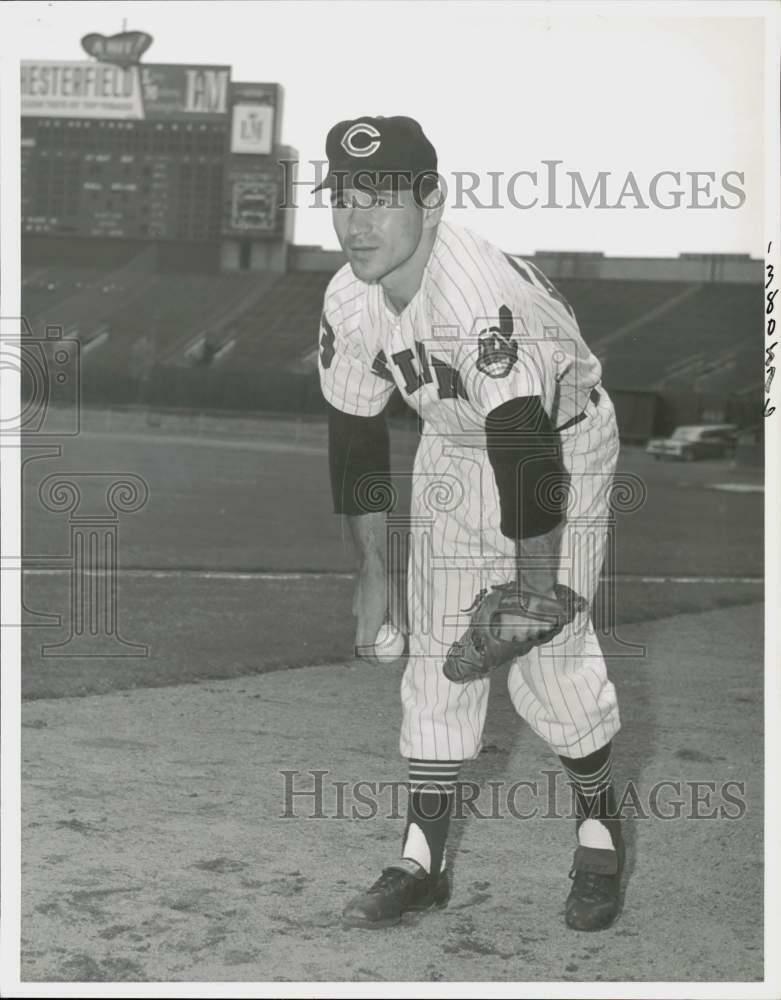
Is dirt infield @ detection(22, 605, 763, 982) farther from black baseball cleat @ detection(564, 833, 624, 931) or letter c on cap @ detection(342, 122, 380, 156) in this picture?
letter c on cap @ detection(342, 122, 380, 156)

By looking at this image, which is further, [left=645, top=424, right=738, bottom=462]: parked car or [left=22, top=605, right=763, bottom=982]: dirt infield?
[left=645, top=424, right=738, bottom=462]: parked car

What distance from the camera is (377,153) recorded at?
2.09 metres

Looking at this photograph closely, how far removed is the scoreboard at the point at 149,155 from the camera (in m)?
25.3

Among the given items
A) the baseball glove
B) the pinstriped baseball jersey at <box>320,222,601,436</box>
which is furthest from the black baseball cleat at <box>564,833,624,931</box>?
the pinstriped baseball jersey at <box>320,222,601,436</box>

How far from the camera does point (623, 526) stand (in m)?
9.57

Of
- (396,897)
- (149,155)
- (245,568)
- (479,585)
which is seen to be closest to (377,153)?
(479,585)

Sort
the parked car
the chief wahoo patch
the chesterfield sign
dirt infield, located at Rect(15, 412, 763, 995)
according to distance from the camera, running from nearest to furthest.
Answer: the chief wahoo patch, dirt infield, located at Rect(15, 412, 763, 995), the parked car, the chesterfield sign

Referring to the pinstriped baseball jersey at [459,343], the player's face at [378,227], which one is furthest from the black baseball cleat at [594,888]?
the player's face at [378,227]

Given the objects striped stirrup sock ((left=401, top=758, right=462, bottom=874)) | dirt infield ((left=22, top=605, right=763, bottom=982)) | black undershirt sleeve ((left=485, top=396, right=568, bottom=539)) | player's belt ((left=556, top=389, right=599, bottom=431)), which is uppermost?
player's belt ((left=556, top=389, right=599, bottom=431))

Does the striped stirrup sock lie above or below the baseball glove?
below

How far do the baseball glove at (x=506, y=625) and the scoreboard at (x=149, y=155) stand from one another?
23202 mm

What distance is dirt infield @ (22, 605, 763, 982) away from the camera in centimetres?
207

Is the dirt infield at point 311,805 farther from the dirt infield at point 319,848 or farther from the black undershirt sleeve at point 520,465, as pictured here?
the black undershirt sleeve at point 520,465

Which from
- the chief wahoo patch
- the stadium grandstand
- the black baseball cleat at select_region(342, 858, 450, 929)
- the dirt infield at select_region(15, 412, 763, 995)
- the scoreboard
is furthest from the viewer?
the scoreboard
